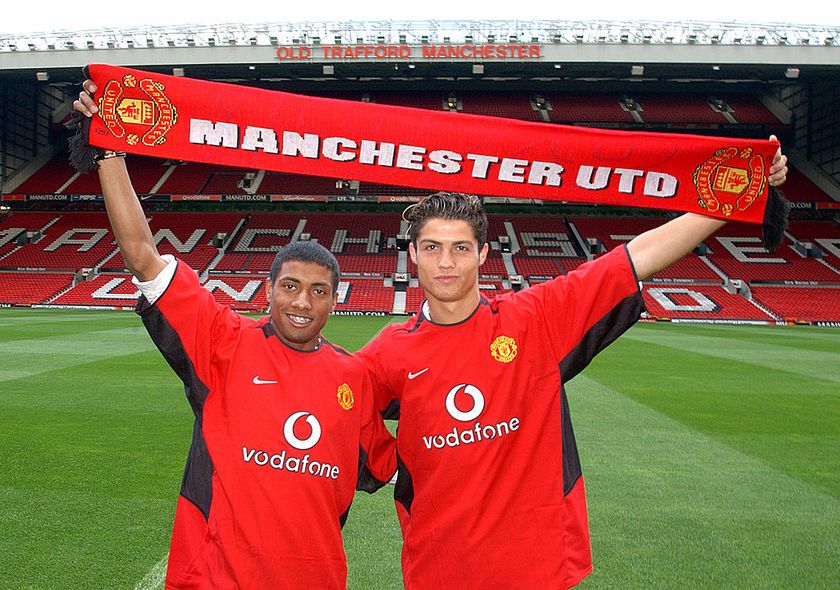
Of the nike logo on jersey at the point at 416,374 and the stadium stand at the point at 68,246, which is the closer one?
the nike logo on jersey at the point at 416,374

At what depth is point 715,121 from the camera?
37.7 metres

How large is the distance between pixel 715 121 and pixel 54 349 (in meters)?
38.6

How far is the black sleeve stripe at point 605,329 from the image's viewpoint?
230 centimetres

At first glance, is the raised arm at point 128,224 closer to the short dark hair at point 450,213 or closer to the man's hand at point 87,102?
the man's hand at point 87,102

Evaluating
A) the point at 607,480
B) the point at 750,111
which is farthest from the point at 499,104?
the point at 607,480

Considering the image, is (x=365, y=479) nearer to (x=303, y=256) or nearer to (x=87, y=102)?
(x=303, y=256)

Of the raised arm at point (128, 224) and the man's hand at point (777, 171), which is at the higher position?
the man's hand at point (777, 171)

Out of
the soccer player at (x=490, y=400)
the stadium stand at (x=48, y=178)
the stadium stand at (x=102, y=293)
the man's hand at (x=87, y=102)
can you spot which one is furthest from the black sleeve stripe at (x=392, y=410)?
the stadium stand at (x=48, y=178)

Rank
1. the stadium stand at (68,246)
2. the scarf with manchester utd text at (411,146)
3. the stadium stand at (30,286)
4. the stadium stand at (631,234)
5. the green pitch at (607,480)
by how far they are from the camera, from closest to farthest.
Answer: the scarf with manchester utd text at (411,146)
the green pitch at (607,480)
the stadium stand at (30,286)
the stadium stand at (631,234)
the stadium stand at (68,246)

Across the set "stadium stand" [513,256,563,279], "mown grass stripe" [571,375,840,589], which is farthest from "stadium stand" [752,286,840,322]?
"mown grass stripe" [571,375,840,589]

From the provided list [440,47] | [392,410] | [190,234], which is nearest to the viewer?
[392,410]

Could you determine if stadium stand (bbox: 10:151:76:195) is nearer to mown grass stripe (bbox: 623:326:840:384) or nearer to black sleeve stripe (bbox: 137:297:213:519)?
mown grass stripe (bbox: 623:326:840:384)

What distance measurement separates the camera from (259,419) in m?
2.17

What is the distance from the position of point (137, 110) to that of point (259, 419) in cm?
154
